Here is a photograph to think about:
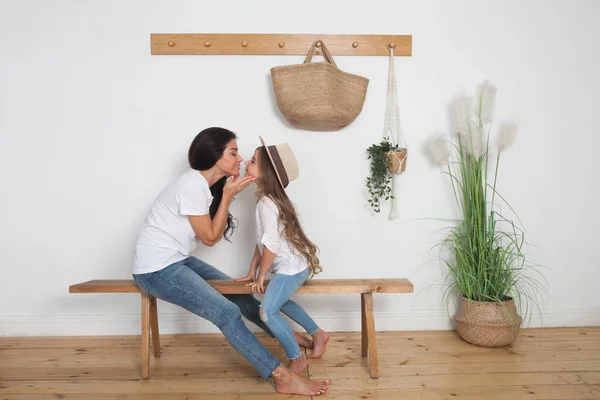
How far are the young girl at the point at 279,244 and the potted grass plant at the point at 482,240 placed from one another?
2.89 feet

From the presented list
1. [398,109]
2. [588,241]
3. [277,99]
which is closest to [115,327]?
[277,99]

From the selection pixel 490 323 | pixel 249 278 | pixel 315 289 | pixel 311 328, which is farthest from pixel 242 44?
pixel 490 323

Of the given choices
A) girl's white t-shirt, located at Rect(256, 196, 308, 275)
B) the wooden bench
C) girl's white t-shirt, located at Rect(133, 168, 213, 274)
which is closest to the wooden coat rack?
girl's white t-shirt, located at Rect(133, 168, 213, 274)

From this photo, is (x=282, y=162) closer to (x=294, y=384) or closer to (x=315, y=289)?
(x=315, y=289)

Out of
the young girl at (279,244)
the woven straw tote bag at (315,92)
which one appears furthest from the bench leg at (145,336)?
the woven straw tote bag at (315,92)

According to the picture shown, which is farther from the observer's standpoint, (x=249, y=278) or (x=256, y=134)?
(x=256, y=134)

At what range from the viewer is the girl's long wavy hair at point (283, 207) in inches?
→ 93.0

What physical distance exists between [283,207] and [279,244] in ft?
0.55

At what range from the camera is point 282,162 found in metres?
2.39

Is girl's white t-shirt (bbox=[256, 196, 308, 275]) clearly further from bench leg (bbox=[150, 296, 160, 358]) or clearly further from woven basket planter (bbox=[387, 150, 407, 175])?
woven basket planter (bbox=[387, 150, 407, 175])

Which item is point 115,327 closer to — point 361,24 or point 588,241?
point 361,24

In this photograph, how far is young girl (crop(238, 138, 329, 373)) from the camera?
7.64 feet

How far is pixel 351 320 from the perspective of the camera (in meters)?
2.97

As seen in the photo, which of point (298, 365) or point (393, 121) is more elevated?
point (393, 121)
